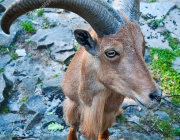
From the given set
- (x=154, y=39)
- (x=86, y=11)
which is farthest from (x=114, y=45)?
(x=154, y=39)

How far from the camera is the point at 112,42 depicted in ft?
12.3

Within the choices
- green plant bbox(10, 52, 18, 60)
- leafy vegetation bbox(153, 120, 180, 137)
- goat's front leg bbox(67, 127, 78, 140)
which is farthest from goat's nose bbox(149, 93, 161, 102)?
green plant bbox(10, 52, 18, 60)

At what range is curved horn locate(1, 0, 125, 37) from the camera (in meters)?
3.49

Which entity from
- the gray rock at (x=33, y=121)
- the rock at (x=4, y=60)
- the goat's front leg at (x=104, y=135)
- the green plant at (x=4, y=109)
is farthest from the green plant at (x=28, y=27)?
the goat's front leg at (x=104, y=135)

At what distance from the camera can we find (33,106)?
20.1 ft

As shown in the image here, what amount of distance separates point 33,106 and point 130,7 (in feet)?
9.53

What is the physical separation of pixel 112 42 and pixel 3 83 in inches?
135

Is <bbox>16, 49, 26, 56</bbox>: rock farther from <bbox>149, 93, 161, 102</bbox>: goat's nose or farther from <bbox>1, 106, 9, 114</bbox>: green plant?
<bbox>149, 93, 161, 102</bbox>: goat's nose

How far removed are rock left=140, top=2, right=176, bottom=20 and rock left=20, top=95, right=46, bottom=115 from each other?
14.0 ft

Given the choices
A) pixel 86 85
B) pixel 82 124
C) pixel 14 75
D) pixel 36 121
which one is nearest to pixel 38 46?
pixel 14 75

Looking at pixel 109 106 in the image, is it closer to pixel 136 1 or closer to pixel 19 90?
pixel 136 1

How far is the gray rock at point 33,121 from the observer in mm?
5785

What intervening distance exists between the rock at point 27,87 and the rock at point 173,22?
3856 mm

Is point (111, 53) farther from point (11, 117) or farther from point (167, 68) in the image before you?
point (167, 68)
